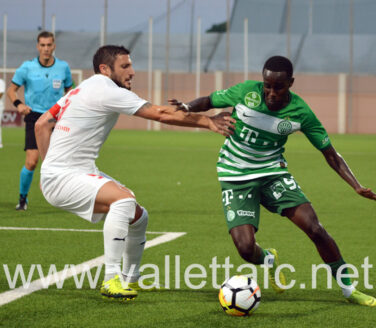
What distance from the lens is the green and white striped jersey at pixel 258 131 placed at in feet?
20.9

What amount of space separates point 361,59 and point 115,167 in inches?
1606

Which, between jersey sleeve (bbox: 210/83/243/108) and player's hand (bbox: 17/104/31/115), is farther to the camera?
player's hand (bbox: 17/104/31/115)

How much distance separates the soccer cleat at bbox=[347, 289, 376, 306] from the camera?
240 inches

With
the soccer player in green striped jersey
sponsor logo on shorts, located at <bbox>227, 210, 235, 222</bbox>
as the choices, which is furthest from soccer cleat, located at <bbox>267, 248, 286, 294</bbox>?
sponsor logo on shorts, located at <bbox>227, 210, 235, 222</bbox>

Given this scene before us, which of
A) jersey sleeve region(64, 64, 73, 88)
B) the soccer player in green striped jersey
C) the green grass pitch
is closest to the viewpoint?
the green grass pitch

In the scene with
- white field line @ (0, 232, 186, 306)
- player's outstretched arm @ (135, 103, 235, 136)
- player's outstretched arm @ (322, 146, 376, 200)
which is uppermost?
player's outstretched arm @ (135, 103, 235, 136)

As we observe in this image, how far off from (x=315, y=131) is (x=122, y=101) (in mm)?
1531

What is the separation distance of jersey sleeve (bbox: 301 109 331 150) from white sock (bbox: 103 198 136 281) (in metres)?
1.47

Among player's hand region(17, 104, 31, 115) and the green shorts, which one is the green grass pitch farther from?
player's hand region(17, 104, 31, 115)

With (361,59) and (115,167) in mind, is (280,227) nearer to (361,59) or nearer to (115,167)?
(115,167)

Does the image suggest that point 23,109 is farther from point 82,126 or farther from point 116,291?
point 116,291

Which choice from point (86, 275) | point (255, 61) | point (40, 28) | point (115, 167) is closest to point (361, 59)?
point (255, 61)

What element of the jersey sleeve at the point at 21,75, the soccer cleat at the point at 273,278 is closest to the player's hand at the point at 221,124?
the soccer cleat at the point at 273,278

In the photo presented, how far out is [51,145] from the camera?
6391 mm
